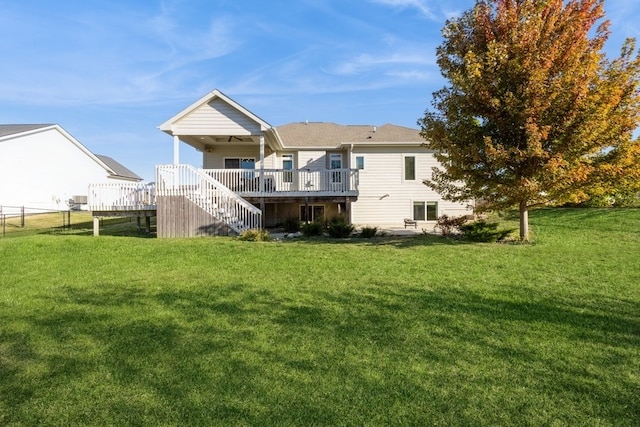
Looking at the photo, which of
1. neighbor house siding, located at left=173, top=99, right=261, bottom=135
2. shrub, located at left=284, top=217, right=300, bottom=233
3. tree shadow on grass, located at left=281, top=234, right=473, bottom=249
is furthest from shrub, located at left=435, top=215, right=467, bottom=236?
neighbor house siding, located at left=173, top=99, right=261, bottom=135

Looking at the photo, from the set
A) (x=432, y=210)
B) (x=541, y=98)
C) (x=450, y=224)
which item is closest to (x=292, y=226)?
(x=450, y=224)

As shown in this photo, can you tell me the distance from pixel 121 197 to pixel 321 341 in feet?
41.9

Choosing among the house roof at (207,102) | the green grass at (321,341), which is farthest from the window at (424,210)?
the green grass at (321,341)

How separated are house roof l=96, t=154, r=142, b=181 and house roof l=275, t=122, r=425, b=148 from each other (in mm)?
23320

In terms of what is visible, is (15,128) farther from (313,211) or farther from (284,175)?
(313,211)

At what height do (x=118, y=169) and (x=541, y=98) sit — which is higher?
(x=118, y=169)

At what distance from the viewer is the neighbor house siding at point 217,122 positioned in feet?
50.2

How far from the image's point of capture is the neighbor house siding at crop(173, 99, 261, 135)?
15.3 metres

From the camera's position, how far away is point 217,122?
1538cm

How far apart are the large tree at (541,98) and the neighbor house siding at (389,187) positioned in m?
8.75

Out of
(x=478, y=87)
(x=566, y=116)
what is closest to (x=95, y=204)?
(x=478, y=87)

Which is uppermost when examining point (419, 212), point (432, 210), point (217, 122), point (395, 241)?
point (217, 122)

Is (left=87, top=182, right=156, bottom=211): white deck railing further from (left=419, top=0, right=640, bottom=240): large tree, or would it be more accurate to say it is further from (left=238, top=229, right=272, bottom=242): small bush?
(left=419, top=0, right=640, bottom=240): large tree

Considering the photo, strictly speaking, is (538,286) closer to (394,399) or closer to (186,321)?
(394,399)
